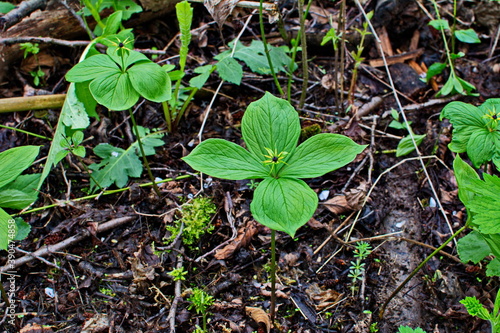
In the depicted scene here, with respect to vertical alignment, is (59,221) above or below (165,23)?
below

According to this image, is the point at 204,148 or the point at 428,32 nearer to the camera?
the point at 204,148

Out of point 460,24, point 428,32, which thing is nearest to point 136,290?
point 428,32

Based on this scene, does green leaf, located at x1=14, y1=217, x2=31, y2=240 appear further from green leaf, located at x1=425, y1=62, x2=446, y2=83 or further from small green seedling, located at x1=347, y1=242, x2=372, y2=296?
green leaf, located at x1=425, y1=62, x2=446, y2=83

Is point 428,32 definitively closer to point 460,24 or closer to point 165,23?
point 460,24

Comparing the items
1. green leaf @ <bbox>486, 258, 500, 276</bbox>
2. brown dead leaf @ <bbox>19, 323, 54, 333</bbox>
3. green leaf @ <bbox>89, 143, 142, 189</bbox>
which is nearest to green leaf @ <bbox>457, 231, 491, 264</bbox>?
green leaf @ <bbox>486, 258, 500, 276</bbox>

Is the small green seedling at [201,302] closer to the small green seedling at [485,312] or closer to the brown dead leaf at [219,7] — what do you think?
the small green seedling at [485,312]

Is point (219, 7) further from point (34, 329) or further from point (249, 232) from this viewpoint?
point (34, 329)

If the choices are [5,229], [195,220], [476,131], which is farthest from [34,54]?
[476,131]
